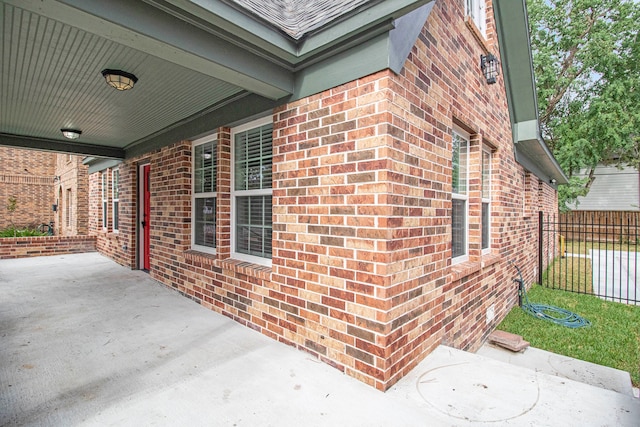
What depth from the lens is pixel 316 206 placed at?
275 centimetres

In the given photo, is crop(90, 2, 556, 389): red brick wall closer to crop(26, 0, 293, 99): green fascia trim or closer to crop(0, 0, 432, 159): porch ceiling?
crop(0, 0, 432, 159): porch ceiling

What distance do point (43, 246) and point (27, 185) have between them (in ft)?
29.0

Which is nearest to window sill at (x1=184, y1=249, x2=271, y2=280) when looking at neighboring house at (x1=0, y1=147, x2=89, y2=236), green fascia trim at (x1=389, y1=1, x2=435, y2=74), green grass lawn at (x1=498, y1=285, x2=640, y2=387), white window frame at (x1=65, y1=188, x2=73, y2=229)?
green fascia trim at (x1=389, y1=1, x2=435, y2=74)

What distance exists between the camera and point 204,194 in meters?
4.58

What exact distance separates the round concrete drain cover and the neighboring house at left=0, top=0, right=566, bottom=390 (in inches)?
10.4

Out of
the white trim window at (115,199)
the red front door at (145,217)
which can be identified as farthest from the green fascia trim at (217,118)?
the white trim window at (115,199)

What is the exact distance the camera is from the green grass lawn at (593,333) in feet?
14.0

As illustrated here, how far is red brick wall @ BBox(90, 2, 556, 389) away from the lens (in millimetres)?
2352

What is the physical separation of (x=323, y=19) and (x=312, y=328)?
2601 millimetres

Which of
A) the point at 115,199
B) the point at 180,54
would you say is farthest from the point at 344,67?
the point at 115,199

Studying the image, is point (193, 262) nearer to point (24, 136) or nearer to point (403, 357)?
point (403, 357)

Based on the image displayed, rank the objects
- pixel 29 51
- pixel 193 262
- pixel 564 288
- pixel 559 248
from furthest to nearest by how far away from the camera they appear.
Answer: pixel 559 248, pixel 564 288, pixel 193 262, pixel 29 51

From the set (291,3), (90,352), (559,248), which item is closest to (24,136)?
(90,352)

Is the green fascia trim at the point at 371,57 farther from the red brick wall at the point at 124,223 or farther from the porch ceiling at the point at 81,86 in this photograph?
the red brick wall at the point at 124,223
